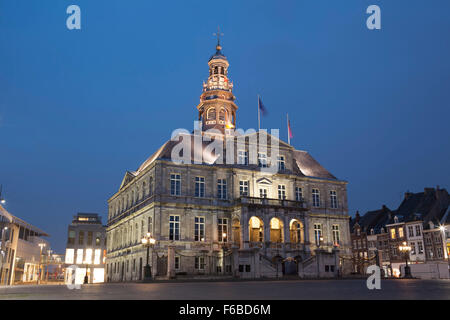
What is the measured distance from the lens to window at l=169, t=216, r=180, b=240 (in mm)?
44875

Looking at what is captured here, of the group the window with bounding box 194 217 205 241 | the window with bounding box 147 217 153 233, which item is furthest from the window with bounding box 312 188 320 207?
the window with bounding box 147 217 153 233

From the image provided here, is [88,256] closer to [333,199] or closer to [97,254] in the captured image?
[97,254]

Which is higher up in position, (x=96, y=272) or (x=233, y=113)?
(x=233, y=113)

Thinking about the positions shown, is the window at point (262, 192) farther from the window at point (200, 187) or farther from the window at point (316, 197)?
the window at point (316, 197)

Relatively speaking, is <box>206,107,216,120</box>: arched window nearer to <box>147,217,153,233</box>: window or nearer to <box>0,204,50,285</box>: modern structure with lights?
<box>147,217,153,233</box>: window

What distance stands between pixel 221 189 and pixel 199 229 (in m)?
5.46

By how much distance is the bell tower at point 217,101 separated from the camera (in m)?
60.2

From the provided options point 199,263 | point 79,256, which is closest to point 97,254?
point 79,256

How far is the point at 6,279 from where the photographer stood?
58562 millimetres

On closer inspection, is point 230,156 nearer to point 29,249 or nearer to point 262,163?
point 262,163

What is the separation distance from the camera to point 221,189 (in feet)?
160
